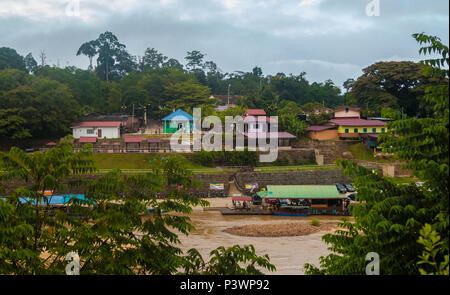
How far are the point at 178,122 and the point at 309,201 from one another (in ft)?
81.2

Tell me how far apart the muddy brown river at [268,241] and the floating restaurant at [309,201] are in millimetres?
775

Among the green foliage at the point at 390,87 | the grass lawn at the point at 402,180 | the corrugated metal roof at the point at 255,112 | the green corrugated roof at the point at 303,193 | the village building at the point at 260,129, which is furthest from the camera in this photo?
the corrugated metal roof at the point at 255,112

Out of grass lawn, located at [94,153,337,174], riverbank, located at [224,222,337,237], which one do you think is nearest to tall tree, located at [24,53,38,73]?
grass lawn, located at [94,153,337,174]

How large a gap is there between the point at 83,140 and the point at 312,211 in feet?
85.2

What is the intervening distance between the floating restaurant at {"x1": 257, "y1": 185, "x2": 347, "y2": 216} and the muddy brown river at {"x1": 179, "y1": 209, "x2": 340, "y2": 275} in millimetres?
775

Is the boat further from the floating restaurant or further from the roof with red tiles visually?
the roof with red tiles

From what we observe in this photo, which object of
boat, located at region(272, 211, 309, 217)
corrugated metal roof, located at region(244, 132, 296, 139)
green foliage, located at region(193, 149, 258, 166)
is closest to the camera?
boat, located at region(272, 211, 309, 217)

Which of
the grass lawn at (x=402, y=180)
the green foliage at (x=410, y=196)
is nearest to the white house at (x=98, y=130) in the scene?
the grass lawn at (x=402, y=180)

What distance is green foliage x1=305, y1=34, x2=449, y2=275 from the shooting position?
6.24 m

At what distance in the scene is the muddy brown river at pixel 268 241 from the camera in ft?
67.5

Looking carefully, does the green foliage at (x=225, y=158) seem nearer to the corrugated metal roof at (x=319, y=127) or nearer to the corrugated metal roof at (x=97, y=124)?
the corrugated metal roof at (x=319, y=127)

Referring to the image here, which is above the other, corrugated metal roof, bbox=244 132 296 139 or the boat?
corrugated metal roof, bbox=244 132 296 139
